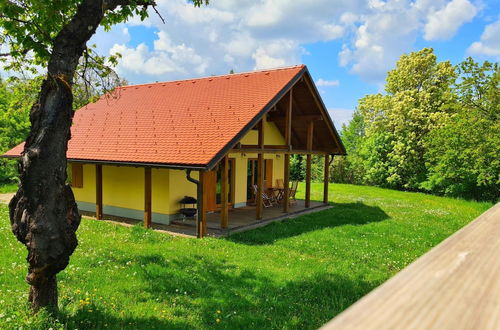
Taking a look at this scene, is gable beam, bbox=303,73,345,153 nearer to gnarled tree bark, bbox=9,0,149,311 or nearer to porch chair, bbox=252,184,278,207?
porch chair, bbox=252,184,278,207

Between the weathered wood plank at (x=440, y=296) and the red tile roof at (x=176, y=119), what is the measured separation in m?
9.64

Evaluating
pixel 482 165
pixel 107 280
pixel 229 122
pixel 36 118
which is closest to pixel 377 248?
pixel 229 122

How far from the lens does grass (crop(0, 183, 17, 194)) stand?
2148cm

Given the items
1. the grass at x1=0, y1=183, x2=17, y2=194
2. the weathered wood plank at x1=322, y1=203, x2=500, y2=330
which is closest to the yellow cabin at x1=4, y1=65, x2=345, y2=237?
the grass at x1=0, y1=183, x2=17, y2=194

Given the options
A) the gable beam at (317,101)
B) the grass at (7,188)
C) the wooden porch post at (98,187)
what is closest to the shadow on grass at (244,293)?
the wooden porch post at (98,187)

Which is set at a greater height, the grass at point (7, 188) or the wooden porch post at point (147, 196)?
the wooden porch post at point (147, 196)

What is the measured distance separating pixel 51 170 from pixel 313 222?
10.4 metres

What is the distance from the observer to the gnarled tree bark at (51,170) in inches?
180

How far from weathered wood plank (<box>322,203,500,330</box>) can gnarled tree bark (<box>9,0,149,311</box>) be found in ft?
15.9

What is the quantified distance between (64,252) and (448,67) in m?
32.6

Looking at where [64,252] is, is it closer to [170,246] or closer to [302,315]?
[302,315]

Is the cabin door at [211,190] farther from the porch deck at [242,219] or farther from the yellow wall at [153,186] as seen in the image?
the yellow wall at [153,186]

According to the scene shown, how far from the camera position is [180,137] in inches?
496

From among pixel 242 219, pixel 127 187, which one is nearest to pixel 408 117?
pixel 242 219
